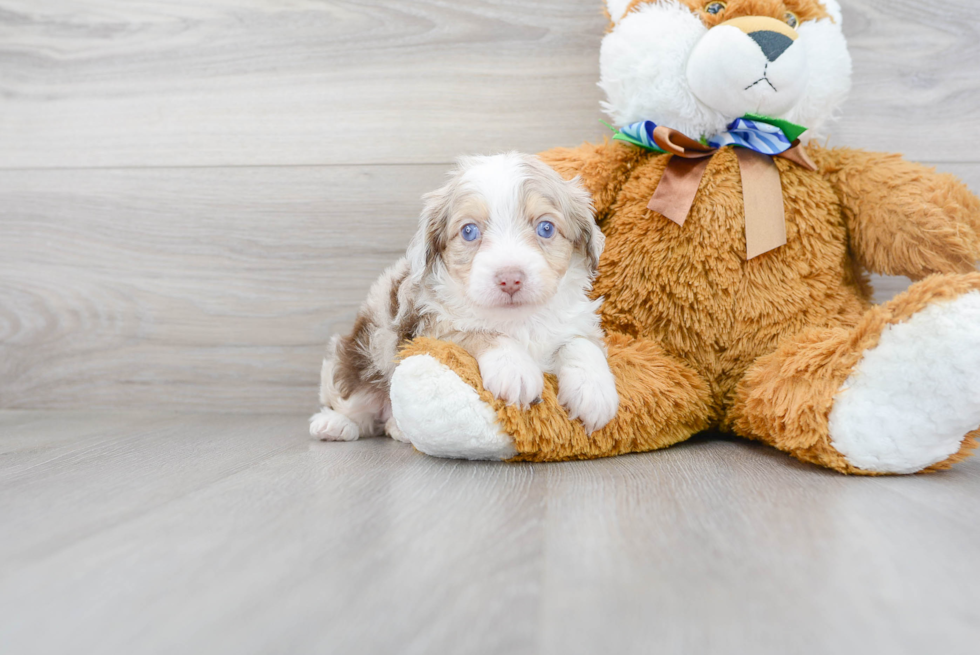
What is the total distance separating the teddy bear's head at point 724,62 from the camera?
1309 mm

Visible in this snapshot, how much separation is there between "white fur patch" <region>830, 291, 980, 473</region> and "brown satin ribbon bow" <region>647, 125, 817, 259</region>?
34 cm

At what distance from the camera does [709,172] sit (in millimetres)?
1389

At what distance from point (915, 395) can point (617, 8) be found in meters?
0.98

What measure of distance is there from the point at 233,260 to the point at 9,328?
0.72m

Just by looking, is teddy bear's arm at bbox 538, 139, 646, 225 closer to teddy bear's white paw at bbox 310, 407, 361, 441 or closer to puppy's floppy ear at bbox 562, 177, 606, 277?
puppy's floppy ear at bbox 562, 177, 606, 277

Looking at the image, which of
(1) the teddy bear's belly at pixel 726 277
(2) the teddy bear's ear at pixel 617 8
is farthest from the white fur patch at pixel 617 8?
(1) the teddy bear's belly at pixel 726 277

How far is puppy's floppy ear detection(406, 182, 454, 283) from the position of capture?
135 cm

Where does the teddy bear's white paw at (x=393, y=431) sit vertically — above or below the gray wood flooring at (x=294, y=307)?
below

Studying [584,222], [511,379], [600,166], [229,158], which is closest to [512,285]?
[511,379]

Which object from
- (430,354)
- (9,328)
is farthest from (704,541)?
(9,328)

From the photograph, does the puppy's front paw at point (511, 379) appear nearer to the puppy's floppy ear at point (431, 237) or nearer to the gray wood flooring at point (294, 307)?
the gray wood flooring at point (294, 307)

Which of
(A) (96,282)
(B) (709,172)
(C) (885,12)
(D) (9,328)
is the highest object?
(C) (885,12)

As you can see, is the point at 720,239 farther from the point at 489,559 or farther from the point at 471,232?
the point at 489,559

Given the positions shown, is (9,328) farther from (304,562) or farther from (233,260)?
(304,562)
